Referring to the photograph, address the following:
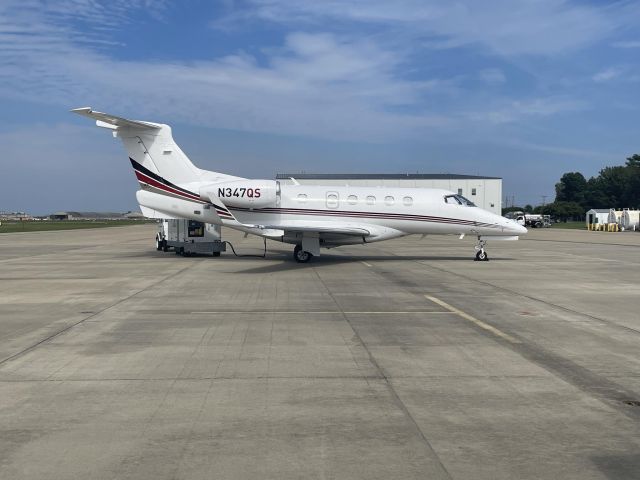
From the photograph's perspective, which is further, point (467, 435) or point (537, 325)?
point (537, 325)

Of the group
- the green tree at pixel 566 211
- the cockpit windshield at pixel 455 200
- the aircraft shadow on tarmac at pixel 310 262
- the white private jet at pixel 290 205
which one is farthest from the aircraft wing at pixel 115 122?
the green tree at pixel 566 211

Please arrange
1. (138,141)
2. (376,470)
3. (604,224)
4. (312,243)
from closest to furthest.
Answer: (376,470), (312,243), (138,141), (604,224)

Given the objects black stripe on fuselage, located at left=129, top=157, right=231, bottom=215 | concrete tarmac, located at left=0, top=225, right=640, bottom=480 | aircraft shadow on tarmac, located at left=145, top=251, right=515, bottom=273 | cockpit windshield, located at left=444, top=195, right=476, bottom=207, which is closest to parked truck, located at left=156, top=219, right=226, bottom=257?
aircraft shadow on tarmac, located at left=145, top=251, right=515, bottom=273

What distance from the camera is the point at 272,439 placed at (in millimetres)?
5281

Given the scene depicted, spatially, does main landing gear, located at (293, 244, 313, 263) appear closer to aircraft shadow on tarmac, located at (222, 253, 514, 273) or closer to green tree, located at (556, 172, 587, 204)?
aircraft shadow on tarmac, located at (222, 253, 514, 273)

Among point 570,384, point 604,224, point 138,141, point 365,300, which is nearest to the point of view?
point 570,384

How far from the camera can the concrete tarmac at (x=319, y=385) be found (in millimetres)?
4859

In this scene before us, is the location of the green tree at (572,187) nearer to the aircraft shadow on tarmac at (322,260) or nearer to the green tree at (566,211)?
the green tree at (566,211)

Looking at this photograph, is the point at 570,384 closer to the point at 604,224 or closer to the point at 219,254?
the point at 219,254

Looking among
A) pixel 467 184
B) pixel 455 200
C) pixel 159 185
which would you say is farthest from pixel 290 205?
pixel 467 184

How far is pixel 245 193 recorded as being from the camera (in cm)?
2455

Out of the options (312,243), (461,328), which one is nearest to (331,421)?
(461,328)

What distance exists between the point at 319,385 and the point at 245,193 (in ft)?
59.5

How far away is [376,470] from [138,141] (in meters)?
23.8
